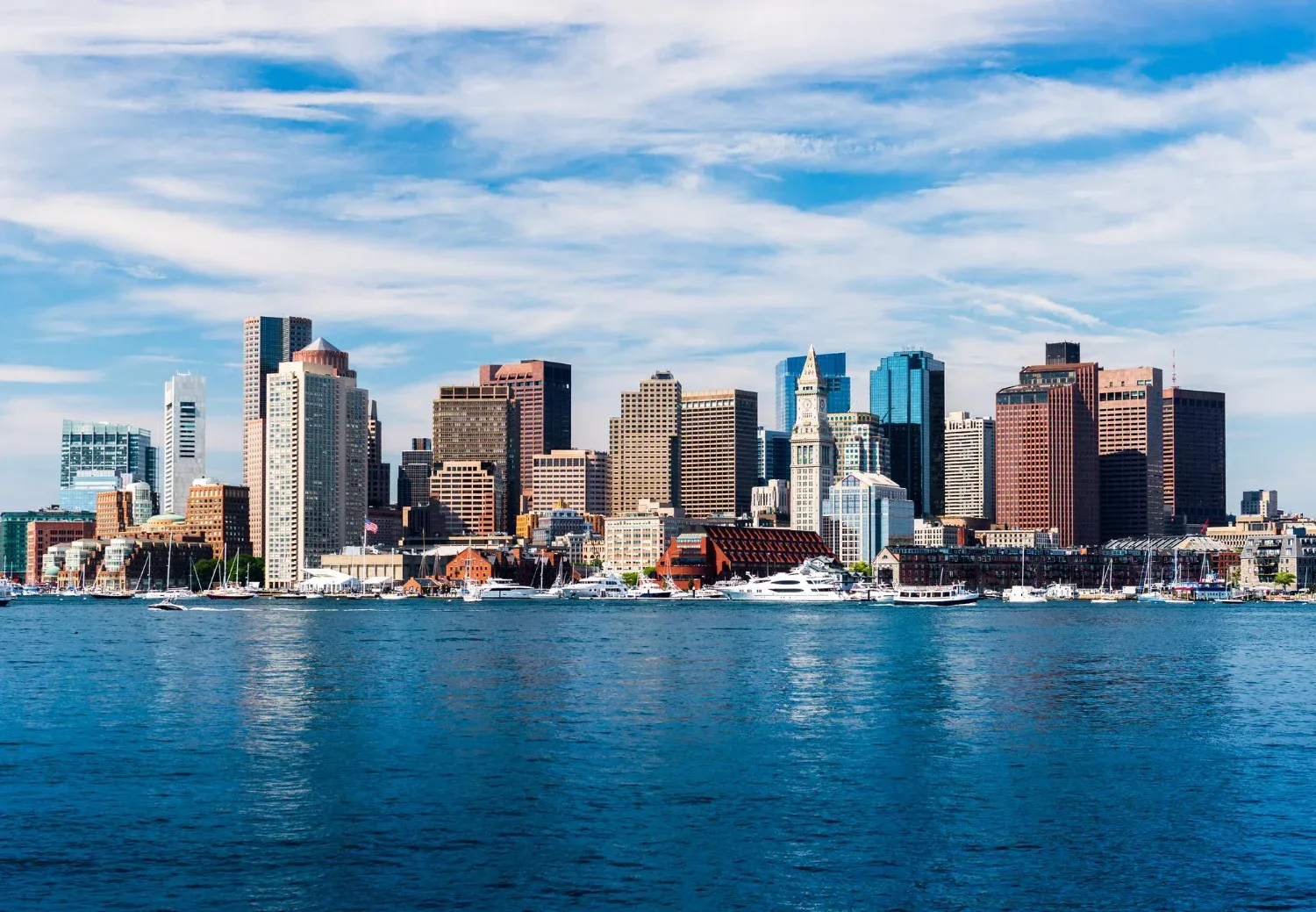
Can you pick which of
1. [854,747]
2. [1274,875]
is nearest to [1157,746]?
[854,747]

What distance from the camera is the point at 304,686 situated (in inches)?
3994

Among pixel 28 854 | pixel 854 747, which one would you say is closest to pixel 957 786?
pixel 854 747

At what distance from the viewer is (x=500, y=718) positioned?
82688 mm

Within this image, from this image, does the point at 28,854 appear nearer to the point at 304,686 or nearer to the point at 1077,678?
the point at 304,686

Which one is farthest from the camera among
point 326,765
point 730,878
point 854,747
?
point 854,747

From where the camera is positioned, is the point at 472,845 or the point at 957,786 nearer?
the point at 472,845

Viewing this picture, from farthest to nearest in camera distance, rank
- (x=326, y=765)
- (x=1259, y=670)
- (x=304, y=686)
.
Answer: (x=1259, y=670)
(x=304, y=686)
(x=326, y=765)

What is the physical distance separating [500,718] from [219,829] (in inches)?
1169

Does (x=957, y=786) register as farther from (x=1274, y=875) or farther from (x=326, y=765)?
(x=326, y=765)

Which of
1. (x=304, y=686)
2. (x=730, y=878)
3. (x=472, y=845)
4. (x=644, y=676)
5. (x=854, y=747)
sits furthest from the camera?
(x=644, y=676)

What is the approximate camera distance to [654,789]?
61.1 m

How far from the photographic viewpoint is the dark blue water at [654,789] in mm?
46938

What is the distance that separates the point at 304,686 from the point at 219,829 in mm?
48341

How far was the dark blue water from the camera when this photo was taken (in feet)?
154
